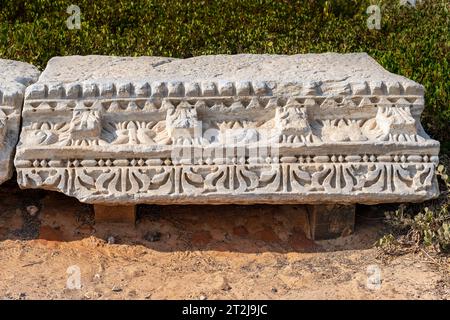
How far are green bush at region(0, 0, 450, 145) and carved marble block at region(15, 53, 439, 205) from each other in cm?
157

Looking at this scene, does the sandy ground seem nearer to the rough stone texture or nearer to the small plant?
the small plant

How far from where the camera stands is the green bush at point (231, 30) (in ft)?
18.3

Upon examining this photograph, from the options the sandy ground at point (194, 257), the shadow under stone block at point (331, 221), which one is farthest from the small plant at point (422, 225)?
the shadow under stone block at point (331, 221)

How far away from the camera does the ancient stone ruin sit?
3.35 metres

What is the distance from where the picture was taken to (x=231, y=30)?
6246 millimetres

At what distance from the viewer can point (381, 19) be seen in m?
6.74

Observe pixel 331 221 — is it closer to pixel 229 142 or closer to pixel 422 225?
pixel 422 225

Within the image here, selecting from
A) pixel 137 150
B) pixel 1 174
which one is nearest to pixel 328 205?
pixel 137 150

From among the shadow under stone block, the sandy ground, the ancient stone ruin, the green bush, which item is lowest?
the sandy ground

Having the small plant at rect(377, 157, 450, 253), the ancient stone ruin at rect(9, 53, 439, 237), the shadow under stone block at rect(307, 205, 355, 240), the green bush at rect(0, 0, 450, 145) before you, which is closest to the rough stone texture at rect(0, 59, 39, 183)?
the ancient stone ruin at rect(9, 53, 439, 237)

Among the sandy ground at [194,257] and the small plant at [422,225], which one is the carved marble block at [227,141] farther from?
the sandy ground at [194,257]

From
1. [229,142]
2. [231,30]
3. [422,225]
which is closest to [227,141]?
[229,142]

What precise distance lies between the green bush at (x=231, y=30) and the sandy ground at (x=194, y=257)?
187cm

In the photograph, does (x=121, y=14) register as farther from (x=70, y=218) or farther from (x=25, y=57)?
(x=70, y=218)
